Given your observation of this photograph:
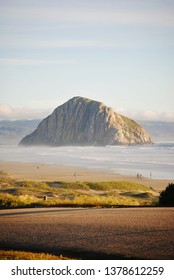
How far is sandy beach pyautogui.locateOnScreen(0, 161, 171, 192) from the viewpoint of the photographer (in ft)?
173

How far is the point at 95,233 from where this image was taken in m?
13.8

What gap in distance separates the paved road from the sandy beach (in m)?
30.1

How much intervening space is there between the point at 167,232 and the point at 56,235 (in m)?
3.34

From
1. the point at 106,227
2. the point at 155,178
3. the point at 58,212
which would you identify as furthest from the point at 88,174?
the point at 106,227

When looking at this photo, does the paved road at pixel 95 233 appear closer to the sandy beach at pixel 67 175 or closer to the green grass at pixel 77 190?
the green grass at pixel 77 190

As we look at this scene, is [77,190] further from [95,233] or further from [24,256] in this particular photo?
[24,256]

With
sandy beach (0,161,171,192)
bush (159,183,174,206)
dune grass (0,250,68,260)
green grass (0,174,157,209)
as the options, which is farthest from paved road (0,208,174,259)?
sandy beach (0,161,171,192)

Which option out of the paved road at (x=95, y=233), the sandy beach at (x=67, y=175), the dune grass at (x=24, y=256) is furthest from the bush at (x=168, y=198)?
the sandy beach at (x=67, y=175)

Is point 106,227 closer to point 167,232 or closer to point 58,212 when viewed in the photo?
point 167,232

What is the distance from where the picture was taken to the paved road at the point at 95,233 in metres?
12.0

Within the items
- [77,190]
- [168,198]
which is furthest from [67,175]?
[168,198]

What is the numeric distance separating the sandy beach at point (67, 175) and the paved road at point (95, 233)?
3010cm
